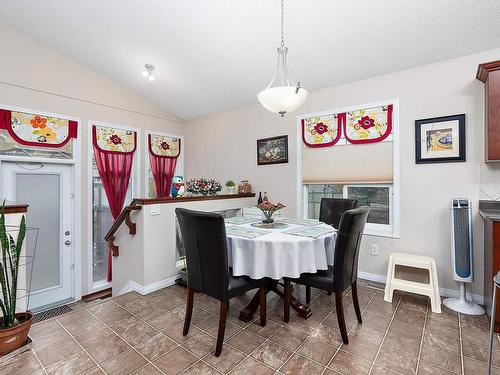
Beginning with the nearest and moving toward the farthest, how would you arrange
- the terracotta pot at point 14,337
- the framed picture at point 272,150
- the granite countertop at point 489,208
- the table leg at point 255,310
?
the terracotta pot at point 14,337 < the table leg at point 255,310 < the granite countertop at point 489,208 < the framed picture at point 272,150

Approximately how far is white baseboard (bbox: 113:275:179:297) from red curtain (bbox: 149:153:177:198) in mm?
2107

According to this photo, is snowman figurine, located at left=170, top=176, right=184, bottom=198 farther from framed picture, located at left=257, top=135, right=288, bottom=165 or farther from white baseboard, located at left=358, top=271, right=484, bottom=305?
white baseboard, located at left=358, top=271, right=484, bottom=305

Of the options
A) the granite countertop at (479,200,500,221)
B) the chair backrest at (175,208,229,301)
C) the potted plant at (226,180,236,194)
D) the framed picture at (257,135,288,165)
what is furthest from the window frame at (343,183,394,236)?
the chair backrest at (175,208,229,301)

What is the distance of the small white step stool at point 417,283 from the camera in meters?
2.53

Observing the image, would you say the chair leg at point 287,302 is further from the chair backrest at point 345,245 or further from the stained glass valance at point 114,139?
the stained glass valance at point 114,139

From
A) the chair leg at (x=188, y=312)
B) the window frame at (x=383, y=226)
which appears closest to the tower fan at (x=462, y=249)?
the window frame at (x=383, y=226)

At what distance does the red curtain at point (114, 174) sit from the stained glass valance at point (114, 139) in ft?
0.11

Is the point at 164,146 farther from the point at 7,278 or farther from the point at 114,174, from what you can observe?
the point at 7,278

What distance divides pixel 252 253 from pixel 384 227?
6.80 feet

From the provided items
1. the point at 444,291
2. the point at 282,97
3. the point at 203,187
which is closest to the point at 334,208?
the point at 444,291

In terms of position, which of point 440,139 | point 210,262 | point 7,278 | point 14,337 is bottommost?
point 14,337

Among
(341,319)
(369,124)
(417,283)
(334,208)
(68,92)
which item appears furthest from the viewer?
(68,92)

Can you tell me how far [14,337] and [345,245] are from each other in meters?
2.53

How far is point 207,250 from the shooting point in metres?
1.91
